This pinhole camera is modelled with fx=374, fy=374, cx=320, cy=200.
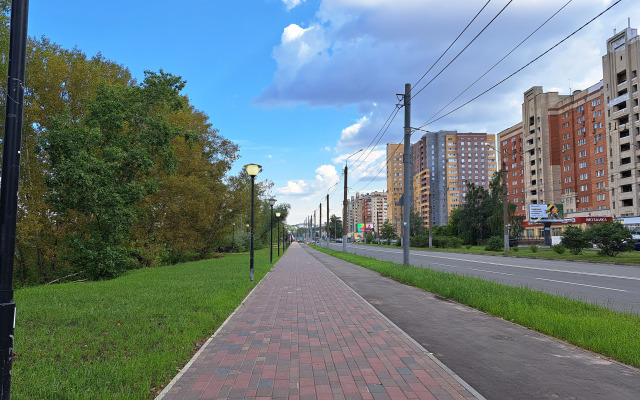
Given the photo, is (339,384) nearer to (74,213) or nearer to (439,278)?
(439,278)

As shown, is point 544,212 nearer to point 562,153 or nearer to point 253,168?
point 562,153

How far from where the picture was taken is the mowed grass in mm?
4062

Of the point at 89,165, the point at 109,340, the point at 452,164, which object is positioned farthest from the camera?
the point at 452,164

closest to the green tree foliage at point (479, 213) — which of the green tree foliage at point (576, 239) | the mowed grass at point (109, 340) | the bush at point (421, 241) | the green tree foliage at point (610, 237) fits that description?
the bush at point (421, 241)

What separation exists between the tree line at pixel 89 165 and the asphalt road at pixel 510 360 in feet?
53.4

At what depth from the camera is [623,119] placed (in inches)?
2525

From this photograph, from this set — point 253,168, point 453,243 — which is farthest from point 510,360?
point 453,243

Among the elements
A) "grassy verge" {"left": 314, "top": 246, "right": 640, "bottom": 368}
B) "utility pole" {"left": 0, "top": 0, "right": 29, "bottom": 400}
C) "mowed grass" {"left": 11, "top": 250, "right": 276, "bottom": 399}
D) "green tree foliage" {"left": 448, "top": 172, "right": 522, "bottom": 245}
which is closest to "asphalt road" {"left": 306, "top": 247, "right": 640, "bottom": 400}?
"grassy verge" {"left": 314, "top": 246, "right": 640, "bottom": 368}

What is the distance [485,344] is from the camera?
5766 millimetres

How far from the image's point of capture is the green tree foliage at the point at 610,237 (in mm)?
24609

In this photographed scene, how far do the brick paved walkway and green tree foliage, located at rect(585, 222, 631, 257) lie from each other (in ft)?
81.4

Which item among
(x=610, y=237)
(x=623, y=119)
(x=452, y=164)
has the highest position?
(x=452, y=164)

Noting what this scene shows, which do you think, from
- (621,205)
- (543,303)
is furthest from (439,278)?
(621,205)

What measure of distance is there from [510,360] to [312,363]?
265 cm
